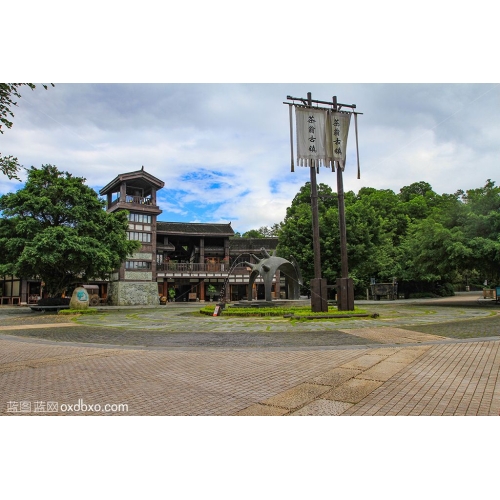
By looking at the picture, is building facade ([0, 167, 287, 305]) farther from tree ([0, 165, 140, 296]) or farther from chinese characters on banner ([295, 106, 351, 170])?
chinese characters on banner ([295, 106, 351, 170])

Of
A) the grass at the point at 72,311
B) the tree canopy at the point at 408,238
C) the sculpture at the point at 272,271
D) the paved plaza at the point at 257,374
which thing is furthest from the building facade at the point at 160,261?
the paved plaza at the point at 257,374

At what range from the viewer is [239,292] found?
41719mm

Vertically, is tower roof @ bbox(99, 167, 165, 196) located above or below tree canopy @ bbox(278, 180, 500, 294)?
above

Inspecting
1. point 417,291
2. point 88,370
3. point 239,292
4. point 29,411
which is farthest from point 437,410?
point 239,292

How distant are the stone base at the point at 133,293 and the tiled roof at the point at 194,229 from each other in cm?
605

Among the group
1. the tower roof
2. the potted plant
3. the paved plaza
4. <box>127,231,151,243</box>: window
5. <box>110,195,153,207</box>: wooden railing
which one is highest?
the tower roof

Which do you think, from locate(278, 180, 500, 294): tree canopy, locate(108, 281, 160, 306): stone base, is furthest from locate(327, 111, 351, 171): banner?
locate(108, 281, 160, 306): stone base

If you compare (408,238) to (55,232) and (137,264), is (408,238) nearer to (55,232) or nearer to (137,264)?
(137,264)

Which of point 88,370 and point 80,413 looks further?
point 88,370

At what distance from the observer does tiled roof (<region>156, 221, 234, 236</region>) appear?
39.7m

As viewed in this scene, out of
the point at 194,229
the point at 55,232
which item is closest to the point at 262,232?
the point at 194,229

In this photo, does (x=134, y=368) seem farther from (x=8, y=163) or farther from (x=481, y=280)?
(x=481, y=280)

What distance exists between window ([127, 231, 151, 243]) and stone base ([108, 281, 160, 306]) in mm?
4045

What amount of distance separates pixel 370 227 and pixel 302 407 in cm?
2850
